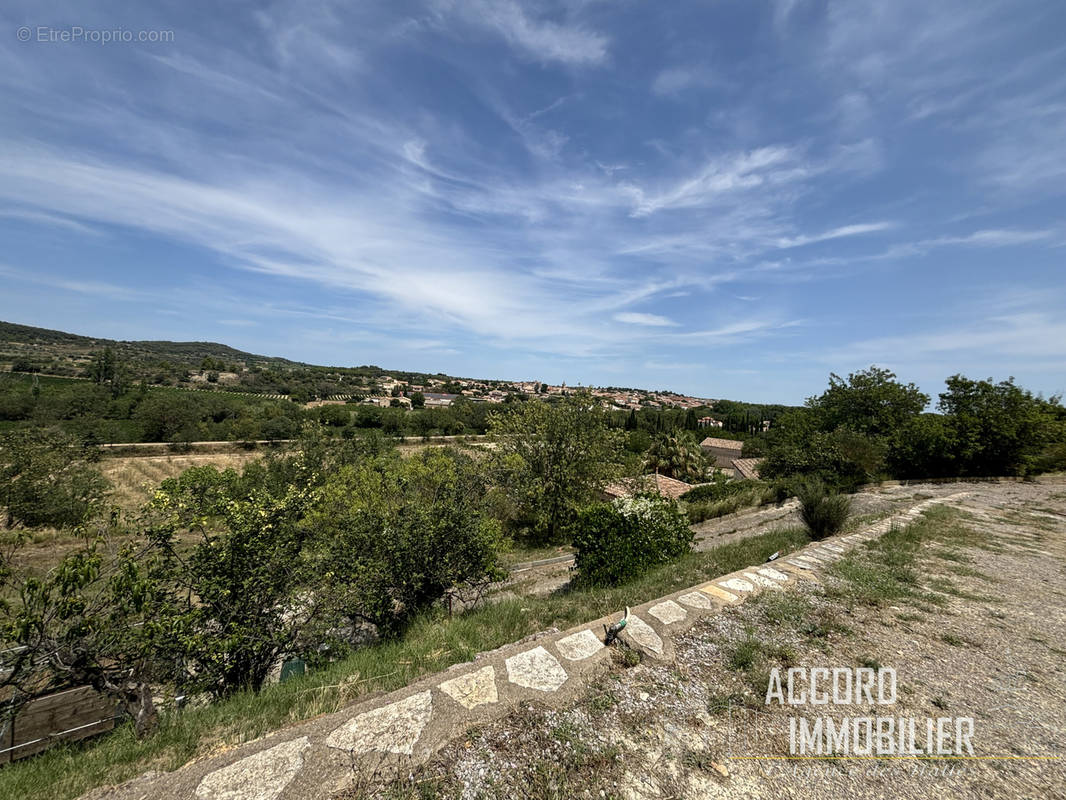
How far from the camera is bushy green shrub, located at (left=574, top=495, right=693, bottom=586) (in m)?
6.83

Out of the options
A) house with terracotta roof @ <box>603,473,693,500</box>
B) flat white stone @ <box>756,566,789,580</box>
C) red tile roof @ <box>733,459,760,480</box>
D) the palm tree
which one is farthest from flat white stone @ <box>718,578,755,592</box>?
red tile roof @ <box>733,459,760,480</box>

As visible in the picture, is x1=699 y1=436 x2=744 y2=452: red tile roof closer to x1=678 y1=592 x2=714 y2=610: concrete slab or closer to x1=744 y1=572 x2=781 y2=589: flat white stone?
x1=744 y1=572 x2=781 y2=589: flat white stone

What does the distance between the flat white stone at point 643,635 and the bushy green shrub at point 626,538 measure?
3.23 m

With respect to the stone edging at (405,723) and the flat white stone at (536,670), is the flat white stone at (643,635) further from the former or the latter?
the flat white stone at (536,670)

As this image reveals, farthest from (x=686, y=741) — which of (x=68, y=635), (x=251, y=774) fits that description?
(x=68, y=635)

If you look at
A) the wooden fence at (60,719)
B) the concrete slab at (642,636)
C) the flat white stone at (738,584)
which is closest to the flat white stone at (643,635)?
the concrete slab at (642,636)

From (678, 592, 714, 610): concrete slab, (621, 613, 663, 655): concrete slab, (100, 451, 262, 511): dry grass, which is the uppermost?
(678, 592, 714, 610): concrete slab

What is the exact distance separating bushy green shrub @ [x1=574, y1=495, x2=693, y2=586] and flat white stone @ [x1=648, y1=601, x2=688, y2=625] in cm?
283

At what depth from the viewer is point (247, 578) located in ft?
14.7

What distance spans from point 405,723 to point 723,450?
5211cm

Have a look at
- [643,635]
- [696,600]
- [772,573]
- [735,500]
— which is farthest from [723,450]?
[643,635]

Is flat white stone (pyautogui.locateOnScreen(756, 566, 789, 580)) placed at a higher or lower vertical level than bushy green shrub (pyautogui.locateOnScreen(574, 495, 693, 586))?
higher

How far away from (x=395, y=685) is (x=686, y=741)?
2.03 metres

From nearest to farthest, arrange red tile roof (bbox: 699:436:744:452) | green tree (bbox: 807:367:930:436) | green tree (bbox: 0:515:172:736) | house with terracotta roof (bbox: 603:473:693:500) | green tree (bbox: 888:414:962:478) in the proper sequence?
green tree (bbox: 0:515:172:736) < house with terracotta roof (bbox: 603:473:693:500) < green tree (bbox: 888:414:962:478) < green tree (bbox: 807:367:930:436) < red tile roof (bbox: 699:436:744:452)
